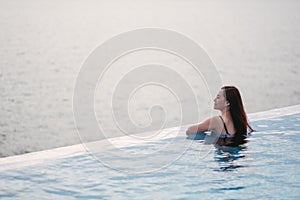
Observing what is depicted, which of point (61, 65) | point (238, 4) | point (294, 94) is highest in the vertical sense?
point (238, 4)

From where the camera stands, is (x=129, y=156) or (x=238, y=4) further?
(x=238, y=4)

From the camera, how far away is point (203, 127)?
8508 millimetres

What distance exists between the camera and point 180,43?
49.9 m

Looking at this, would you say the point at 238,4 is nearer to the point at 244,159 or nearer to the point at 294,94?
the point at 294,94

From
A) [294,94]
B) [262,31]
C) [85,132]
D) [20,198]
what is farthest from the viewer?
[262,31]

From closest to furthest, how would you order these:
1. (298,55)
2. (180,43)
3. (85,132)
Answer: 1. (85,132)
2. (298,55)
3. (180,43)

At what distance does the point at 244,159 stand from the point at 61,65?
98.3ft

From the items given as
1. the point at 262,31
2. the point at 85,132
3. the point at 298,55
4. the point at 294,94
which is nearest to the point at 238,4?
the point at 262,31

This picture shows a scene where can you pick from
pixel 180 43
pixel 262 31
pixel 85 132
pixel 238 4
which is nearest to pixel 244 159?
pixel 85 132

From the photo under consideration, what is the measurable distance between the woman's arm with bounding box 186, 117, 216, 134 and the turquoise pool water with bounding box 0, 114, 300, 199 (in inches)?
27.5

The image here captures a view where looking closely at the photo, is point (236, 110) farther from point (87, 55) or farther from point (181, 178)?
point (87, 55)

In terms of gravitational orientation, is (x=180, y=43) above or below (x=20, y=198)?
above

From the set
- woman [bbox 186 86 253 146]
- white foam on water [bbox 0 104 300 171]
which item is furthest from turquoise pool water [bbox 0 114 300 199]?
woman [bbox 186 86 253 146]

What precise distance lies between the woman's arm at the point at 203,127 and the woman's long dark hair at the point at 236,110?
313 mm
